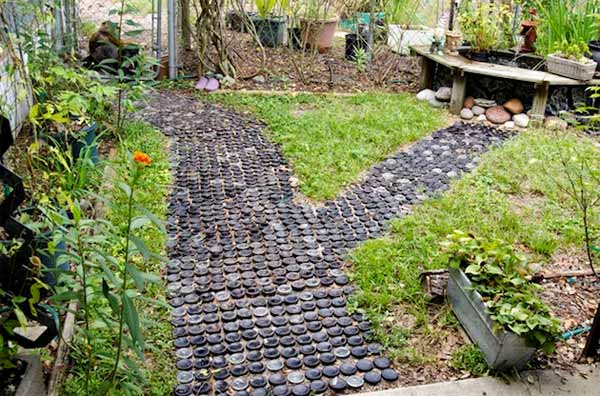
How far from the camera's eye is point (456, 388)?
2.17 meters

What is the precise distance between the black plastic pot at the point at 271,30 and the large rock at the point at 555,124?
3.65 m

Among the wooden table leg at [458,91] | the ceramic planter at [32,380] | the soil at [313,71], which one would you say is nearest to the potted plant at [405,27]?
the soil at [313,71]

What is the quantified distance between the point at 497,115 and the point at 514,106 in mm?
204

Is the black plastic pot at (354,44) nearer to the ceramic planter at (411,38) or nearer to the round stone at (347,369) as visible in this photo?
the ceramic planter at (411,38)

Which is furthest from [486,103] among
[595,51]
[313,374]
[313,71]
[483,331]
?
[313,374]

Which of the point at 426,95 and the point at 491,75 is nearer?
the point at 491,75

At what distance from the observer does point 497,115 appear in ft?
17.6

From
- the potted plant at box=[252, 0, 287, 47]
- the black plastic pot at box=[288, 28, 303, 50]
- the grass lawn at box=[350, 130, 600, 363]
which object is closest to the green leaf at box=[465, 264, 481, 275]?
the grass lawn at box=[350, 130, 600, 363]

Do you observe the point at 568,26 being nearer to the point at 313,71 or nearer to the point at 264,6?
the point at 313,71

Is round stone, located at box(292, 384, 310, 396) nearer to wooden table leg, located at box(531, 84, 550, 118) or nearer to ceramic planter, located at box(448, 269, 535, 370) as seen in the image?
ceramic planter, located at box(448, 269, 535, 370)

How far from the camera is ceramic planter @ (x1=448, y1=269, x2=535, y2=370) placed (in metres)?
2.19

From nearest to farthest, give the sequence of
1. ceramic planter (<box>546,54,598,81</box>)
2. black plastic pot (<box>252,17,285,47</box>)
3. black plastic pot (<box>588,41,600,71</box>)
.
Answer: ceramic planter (<box>546,54,598,81</box>) → black plastic pot (<box>588,41,600,71</box>) → black plastic pot (<box>252,17,285,47</box>)


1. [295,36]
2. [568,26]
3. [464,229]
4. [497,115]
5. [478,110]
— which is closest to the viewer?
[464,229]

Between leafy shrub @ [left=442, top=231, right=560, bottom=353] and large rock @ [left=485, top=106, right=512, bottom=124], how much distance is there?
10.1ft
